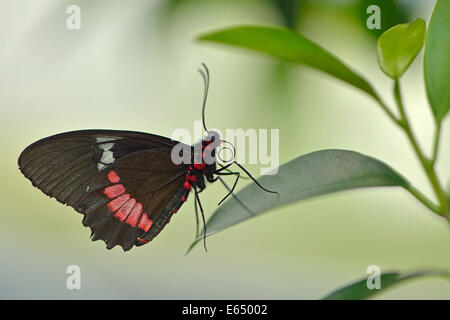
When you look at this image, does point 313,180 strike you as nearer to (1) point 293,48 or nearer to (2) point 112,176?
(1) point 293,48

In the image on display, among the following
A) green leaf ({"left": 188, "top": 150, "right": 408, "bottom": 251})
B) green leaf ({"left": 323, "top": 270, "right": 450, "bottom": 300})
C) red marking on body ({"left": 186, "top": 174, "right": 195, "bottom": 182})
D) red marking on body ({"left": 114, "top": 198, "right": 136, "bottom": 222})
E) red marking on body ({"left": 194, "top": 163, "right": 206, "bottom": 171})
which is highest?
red marking on body ({"left": 194, "top": 163, "right": 206, "bottom": 171})

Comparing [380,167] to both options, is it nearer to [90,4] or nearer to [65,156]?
[65,156]

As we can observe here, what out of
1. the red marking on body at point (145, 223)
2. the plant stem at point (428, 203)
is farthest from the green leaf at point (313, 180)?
the red marking on body at point (145, 223)

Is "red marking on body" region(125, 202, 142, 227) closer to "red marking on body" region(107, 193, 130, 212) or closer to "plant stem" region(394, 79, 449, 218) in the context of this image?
"red marking on body" region(107, 193, 130, 212)

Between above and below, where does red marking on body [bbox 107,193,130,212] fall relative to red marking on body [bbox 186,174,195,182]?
below

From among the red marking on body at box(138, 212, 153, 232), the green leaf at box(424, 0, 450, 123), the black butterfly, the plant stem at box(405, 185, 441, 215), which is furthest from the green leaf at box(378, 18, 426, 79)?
the red marking on body at box(138, 212, 153, 232)

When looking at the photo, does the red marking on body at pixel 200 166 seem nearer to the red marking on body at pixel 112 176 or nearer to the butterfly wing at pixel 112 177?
the butterfly wing at pixel 112 177

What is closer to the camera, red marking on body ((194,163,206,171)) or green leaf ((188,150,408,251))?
green leaf ((188,150,408,251))
